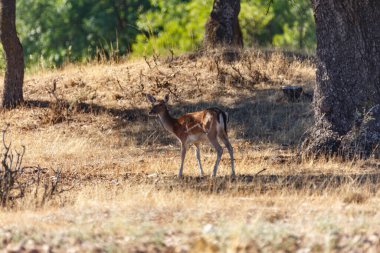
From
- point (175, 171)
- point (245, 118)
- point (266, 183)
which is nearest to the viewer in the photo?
point (266, 183)

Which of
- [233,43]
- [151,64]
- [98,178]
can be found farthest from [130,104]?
[98,178]

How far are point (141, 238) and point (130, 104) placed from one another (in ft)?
41.1

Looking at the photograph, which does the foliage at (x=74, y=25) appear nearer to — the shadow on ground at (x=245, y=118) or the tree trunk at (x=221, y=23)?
the tree trunk at (x=221, y=23)

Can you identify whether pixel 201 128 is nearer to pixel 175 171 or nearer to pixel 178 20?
pixel 175 171

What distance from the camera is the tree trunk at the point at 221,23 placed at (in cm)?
2483

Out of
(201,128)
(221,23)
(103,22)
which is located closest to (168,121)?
(201,128)

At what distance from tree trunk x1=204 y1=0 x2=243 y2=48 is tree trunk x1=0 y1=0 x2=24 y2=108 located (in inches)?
206

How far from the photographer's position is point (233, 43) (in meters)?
25.3

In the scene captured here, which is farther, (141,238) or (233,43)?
(233,43)

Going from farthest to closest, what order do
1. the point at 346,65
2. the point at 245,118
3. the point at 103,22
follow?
the point at 103,22 → the point at 245,118 → the point at 346,65

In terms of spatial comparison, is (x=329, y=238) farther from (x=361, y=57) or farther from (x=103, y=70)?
(x=103, y=70)

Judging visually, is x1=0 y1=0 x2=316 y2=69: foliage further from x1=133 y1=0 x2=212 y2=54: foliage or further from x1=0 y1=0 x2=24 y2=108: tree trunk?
x1=0 y1=0 x2=24 y2=108: tree trunk

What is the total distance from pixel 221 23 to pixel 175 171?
9.08 metres

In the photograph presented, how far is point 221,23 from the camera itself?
24859 millimetres
